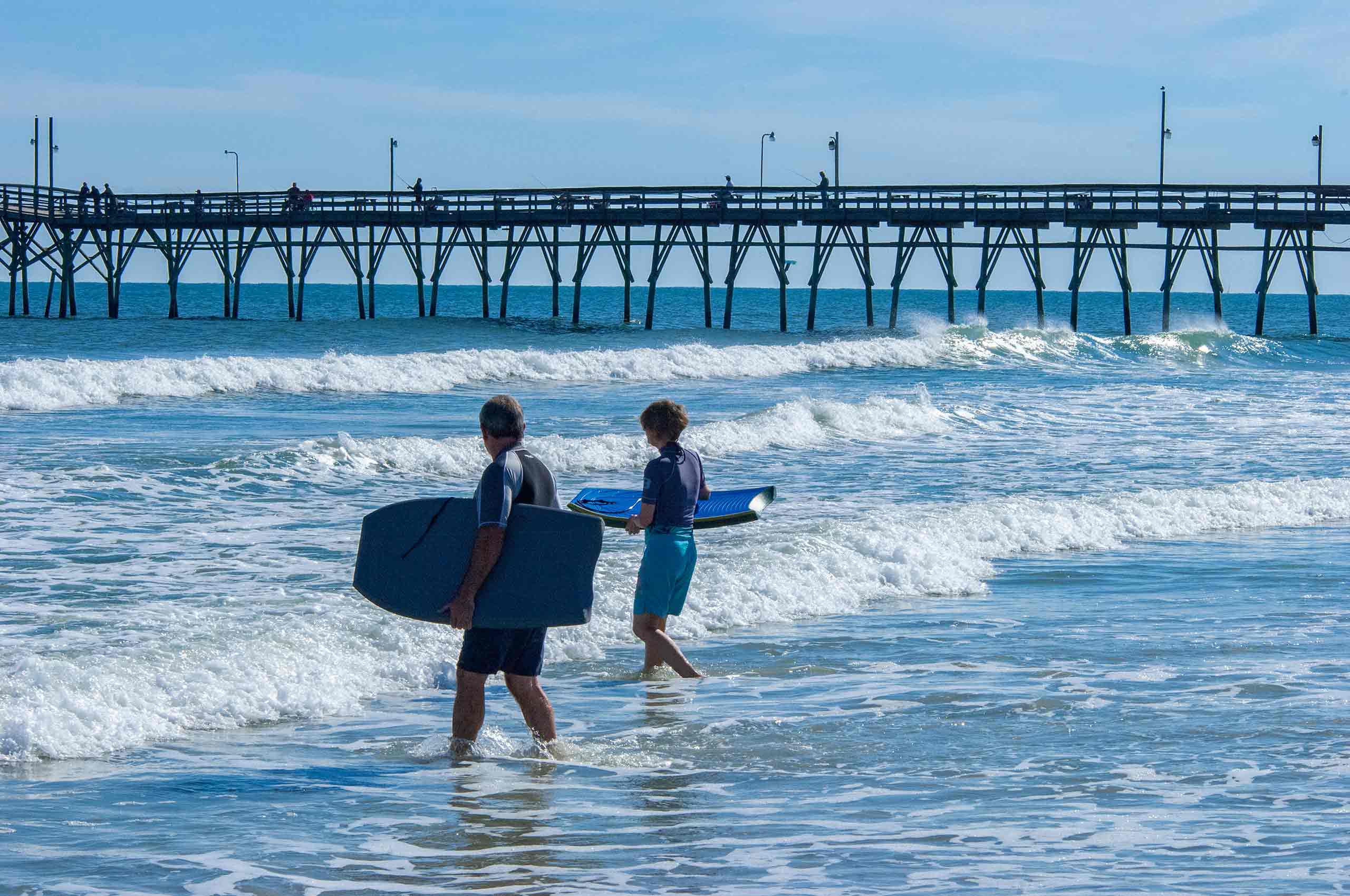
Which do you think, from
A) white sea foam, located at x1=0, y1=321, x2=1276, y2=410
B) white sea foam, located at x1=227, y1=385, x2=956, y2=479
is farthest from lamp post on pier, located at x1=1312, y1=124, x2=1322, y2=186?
A: white sea foam, located at x1=227, y1=385, x2=956, y2=479

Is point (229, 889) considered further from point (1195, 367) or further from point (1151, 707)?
point (1195, 367)

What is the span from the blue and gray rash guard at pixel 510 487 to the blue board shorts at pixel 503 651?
43 cm

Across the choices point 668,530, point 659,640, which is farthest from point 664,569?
point 659,640

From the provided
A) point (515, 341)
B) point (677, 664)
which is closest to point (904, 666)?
point (677, 664)

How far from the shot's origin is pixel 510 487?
16.5 feet

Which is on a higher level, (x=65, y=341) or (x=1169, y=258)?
(x=1169, y=258)

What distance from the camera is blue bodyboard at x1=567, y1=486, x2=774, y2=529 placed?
302 inches

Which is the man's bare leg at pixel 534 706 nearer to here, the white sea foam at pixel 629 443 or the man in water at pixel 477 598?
the man in water at pixel 477 598

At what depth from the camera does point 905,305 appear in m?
104

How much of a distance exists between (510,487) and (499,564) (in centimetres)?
26

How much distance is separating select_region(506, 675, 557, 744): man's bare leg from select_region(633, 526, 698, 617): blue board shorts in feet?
3.99

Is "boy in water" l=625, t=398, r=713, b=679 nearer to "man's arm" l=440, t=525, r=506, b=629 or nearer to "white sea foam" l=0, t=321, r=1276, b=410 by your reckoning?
"man's arm" l=440, t=525, r=506, b=629

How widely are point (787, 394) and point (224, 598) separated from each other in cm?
1796

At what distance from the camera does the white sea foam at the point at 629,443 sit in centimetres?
1441
